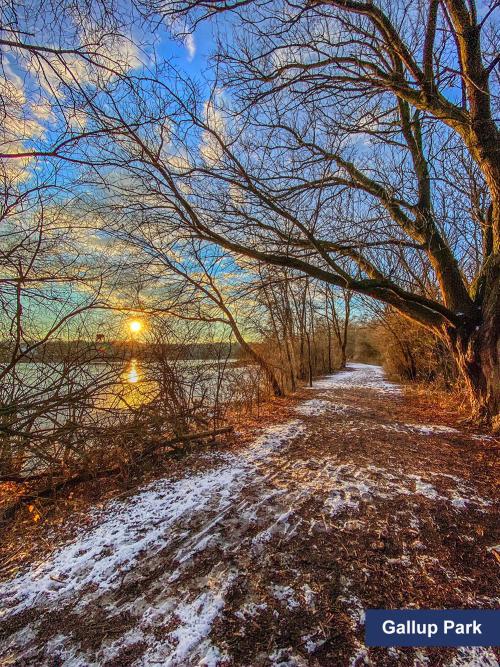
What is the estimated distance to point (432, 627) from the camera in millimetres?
1771

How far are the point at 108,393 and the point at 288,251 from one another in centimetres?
518

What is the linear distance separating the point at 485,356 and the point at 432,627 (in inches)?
208

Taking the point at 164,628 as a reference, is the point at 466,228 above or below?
above

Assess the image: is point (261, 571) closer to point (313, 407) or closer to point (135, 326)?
point (135, 326)

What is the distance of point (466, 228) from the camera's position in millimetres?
7980

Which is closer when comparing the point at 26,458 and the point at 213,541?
the point at 213,541

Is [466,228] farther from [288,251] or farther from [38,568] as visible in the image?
[38,568]

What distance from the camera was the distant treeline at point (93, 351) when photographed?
3.66 metres

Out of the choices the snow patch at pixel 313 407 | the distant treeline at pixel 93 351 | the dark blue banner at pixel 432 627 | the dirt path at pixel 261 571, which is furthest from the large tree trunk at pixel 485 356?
the distant treeline at pixel 93 351

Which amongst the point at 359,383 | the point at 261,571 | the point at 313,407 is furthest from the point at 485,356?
the point at 359,383

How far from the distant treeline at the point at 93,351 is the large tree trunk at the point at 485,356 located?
5663 millimetres

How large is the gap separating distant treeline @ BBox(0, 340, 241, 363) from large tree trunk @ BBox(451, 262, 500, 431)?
18.6ft

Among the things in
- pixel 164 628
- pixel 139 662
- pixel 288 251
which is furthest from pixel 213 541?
pixel 288 251

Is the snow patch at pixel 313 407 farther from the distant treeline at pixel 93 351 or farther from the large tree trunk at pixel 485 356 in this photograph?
the distant treeline at pixel 93 351
